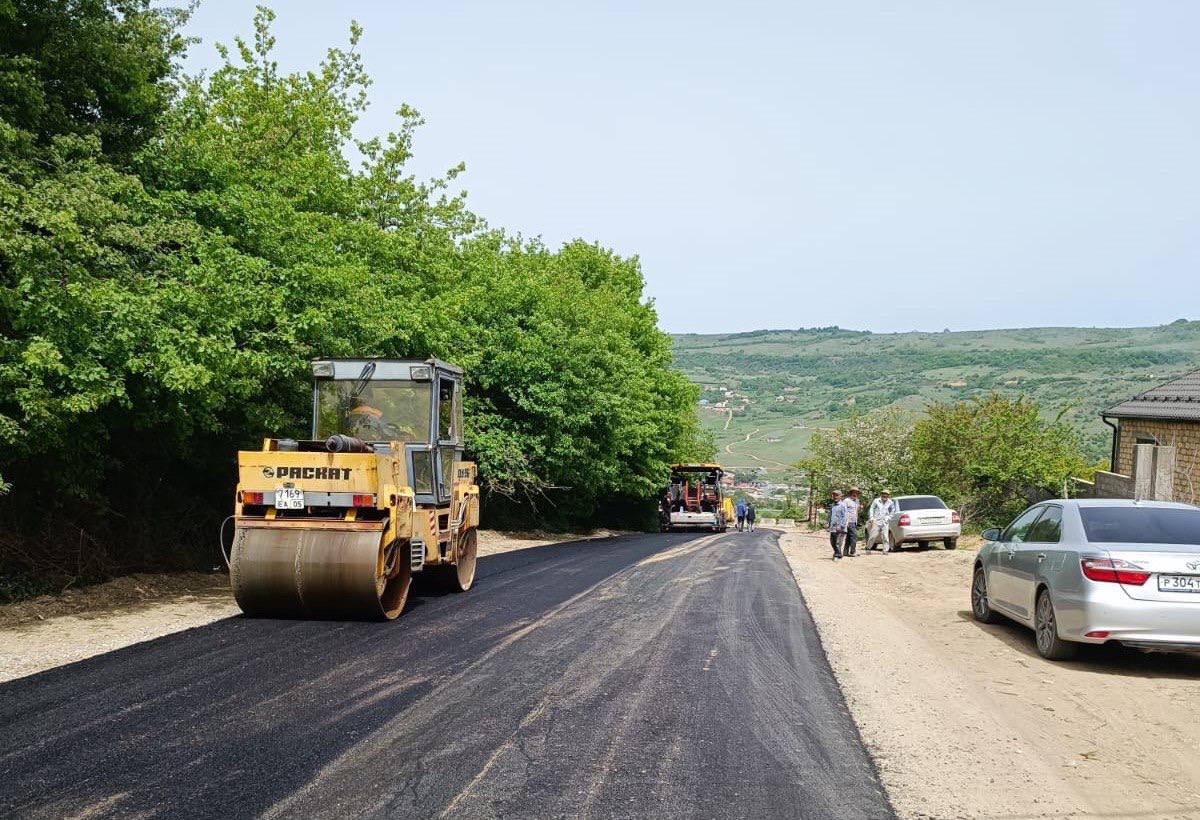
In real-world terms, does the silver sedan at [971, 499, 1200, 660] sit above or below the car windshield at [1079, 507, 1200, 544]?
below

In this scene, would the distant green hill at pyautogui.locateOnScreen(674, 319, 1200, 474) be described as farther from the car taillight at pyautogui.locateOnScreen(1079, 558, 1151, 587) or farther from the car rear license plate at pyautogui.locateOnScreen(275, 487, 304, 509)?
the car rear license plate at pyautogui.locateOnScreen(275, 487, 304, 509)

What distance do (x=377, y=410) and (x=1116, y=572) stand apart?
29.4ft

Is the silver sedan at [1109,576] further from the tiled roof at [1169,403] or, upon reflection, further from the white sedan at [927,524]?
the white sedan at [927,524]

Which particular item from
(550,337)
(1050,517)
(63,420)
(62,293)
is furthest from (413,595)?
(550,337)

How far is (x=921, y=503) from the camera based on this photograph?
28.7 meters

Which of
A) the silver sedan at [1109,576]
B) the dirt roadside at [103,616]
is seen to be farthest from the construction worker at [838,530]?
the dirt roadside at [103,616]

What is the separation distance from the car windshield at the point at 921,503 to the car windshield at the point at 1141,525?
18.4 m

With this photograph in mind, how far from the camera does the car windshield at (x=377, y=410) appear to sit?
13.4m

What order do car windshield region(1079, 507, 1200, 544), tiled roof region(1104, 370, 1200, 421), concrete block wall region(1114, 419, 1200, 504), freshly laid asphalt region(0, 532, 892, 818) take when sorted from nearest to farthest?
freshly laid asphalt region(0, 532, 892, 818) → car windshield region(1079, 507, 1200, 544) → concrete block wall region(1114, 419, 1200, 504) → tiled roof region(1104, 370, 1200, 421)

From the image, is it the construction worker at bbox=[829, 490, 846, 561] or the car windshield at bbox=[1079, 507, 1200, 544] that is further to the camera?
the construction worker at bbox=[829, 490, 846, 561]

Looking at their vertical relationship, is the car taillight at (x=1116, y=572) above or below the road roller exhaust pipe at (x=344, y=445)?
below

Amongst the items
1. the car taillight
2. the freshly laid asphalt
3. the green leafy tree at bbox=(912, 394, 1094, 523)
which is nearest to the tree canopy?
the freshly laid asphalt

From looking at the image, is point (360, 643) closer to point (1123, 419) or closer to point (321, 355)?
point (321, 355)

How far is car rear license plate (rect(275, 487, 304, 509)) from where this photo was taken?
11.3 metres
